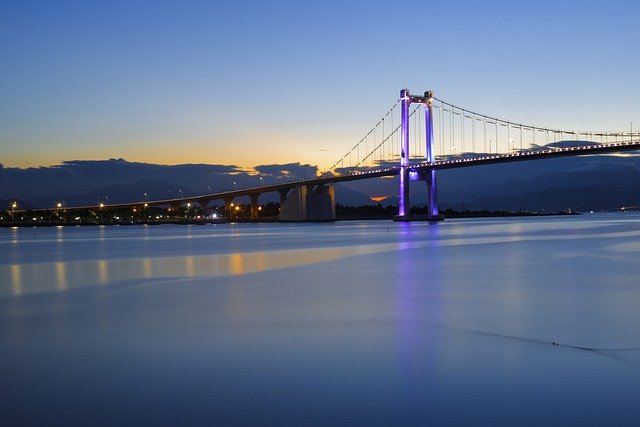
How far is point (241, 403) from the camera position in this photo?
4.43 meters

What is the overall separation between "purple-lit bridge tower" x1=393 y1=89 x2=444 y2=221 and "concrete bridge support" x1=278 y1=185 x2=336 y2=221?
30.5ft

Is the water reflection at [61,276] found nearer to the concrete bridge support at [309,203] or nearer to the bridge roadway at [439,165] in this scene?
the bridge roadway at [439,165]

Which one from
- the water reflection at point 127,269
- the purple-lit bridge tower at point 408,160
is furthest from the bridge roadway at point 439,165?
the water reflection at point 127,269

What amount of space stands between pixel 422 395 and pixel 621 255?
17631mm

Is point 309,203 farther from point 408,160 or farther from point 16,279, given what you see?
point 16,279

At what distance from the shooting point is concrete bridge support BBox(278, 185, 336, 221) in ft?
227

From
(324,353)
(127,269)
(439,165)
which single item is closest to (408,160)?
(439,165)

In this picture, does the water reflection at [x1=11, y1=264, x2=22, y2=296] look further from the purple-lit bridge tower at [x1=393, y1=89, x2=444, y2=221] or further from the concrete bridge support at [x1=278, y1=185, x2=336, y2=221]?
the concrete bridge support at [x1=278, y1=185, x2=336, y2=221]

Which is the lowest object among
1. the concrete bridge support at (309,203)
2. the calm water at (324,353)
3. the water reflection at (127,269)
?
the water reflection at (127,269)

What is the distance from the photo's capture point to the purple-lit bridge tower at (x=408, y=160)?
57.7 meters

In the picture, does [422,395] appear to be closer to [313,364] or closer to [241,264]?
[313,364]

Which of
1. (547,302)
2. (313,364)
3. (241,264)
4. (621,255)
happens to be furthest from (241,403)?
(621,255)

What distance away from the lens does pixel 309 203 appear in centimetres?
7044

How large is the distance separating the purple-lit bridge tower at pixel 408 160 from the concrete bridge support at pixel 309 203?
9.30m
